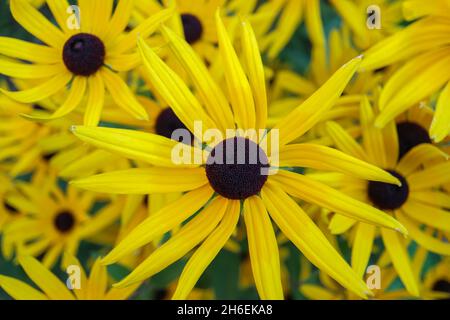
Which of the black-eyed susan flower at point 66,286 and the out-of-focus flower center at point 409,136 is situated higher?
the out-of-focus flower center at point 409,136

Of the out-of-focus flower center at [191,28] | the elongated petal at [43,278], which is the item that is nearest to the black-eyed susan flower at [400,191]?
the out-of-focus flower center at [191,28]

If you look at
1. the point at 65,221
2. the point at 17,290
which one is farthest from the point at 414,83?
the point at 65,221

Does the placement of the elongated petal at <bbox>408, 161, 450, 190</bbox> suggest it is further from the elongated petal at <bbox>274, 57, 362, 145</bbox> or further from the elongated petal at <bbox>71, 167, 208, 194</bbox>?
the elongated petal at <bbox>71, 167, 208, 194</bbox>

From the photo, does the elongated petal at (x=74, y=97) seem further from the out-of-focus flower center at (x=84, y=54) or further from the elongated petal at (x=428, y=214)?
the elongated petal at (x=428, y=214)

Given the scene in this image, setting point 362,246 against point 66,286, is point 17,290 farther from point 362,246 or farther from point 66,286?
point 362,246

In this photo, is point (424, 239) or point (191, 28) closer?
point (424, 239)

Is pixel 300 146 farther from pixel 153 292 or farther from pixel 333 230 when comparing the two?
pixel 153 292

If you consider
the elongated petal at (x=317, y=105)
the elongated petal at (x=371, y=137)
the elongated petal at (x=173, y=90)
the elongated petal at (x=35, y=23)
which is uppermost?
the elongated petal at (x=35, y=23)
